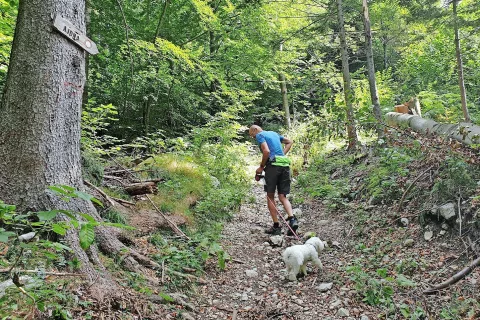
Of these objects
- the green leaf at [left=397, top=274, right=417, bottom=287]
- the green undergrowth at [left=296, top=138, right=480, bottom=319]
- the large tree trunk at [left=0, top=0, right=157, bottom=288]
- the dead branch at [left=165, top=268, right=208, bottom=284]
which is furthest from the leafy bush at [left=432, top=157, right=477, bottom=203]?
the large tree trunk at [left=0, top=0, right=157, bottom=288]

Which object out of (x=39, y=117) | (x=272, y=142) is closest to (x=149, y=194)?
(x=272, y=142)

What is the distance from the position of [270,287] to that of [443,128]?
4.31 meters

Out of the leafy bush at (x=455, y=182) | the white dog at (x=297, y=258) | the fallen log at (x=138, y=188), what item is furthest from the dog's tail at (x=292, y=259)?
the fallen log at (x=138, y=188)

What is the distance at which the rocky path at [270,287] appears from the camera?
3.43m

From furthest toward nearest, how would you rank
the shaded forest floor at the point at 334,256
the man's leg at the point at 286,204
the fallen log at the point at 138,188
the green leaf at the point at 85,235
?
1. the man's leg at the point at 286,204
2. the fallen log at the point at 138,188
3. the shaded forest floor at the point at 334,256
4. the green leaf at the point at 85,235

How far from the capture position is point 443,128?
5980 millimetres

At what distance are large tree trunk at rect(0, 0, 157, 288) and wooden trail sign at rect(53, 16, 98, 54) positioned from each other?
0.18 feet

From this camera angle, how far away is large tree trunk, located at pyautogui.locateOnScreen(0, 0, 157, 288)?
2.83 m

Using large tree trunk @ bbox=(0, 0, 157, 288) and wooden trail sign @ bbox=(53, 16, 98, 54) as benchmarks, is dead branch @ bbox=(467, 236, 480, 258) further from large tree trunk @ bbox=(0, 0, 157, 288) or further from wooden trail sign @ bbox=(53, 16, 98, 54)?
wooden trail sign @ bbox=(53, 16, 98, 54)

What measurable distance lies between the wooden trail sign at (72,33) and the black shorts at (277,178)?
12.5ft

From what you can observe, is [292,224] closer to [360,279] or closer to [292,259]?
[292,259]

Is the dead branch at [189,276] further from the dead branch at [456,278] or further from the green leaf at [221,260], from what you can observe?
the dead branch at [456,278]

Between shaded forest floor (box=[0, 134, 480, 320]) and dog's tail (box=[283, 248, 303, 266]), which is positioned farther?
dog's tail (box=[283, 248, 303, 266])

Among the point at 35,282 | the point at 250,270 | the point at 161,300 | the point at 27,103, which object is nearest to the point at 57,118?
the point at 27,103
